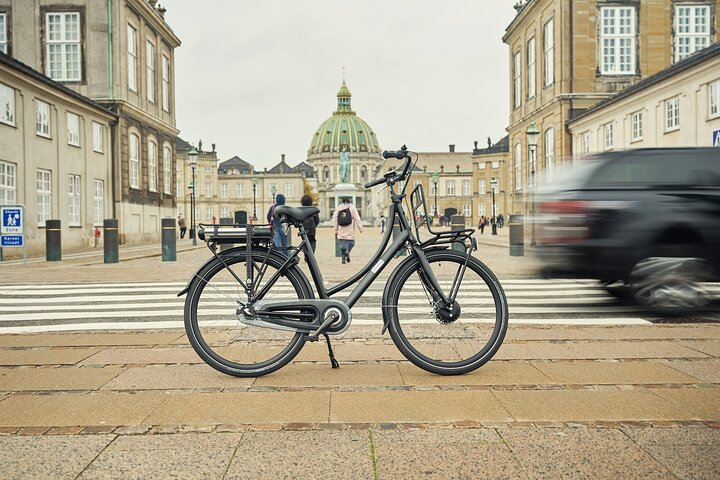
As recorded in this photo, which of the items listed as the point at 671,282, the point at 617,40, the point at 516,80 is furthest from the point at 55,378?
the point at 516,80

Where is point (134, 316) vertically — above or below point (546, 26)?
below

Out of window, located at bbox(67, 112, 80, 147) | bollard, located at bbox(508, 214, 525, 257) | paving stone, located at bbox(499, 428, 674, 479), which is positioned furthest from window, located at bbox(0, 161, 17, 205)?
paving stone, located at bbox(499, 428, 674, 479)

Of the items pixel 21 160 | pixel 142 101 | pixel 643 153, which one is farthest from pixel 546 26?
pixel 643 153

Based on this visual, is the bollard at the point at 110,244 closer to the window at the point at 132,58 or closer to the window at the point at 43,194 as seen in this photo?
the window at the point at 43,194

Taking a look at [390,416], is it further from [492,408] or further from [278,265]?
[278,265]

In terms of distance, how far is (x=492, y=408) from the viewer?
13.8ft

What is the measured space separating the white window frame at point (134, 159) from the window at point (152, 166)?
225 cm

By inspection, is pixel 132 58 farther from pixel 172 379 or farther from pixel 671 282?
pixel 172 379

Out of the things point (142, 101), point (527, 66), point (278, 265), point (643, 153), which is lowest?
point (278, 265)

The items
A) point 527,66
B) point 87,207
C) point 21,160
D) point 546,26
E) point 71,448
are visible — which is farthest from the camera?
point 527,66

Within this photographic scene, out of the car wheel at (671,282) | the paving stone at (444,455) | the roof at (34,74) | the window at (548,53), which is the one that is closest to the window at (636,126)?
the window at (548,53)

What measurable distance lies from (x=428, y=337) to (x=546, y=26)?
4328 centimetres

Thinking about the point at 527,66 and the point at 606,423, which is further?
the point at 527,66

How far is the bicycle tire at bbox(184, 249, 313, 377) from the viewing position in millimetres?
5016
